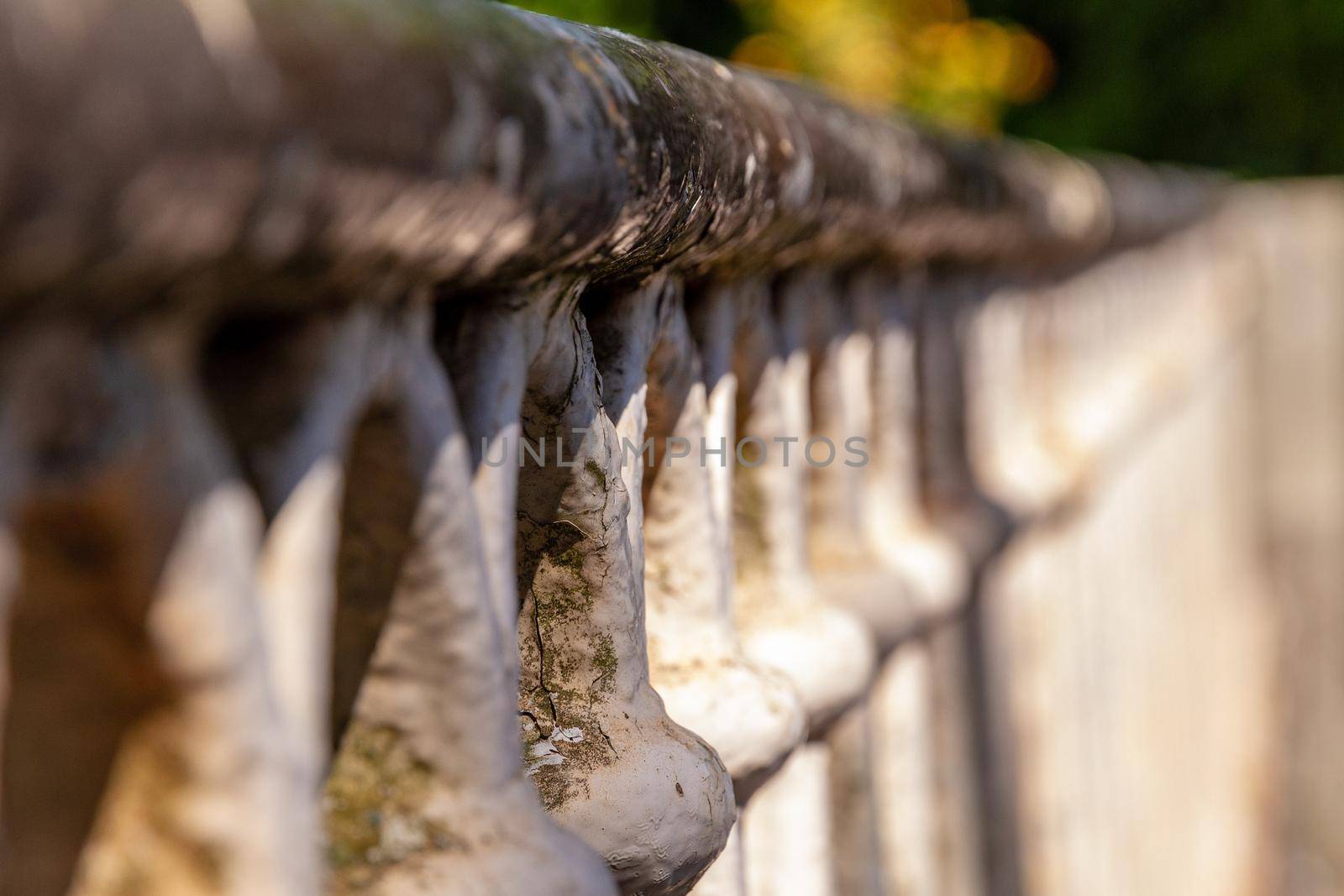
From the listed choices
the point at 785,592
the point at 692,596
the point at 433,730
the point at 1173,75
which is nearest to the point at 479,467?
the point at 433,730

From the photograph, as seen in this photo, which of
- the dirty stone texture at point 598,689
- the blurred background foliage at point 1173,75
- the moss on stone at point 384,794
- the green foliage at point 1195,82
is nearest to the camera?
the moss on stone at point 384,794

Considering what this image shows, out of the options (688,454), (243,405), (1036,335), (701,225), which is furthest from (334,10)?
(1036,335)

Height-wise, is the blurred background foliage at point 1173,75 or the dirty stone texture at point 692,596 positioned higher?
the dirty stone texture at point 692,596

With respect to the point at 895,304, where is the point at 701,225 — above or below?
above

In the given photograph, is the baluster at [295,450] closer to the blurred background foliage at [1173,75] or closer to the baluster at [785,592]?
the baluster at [785,592]

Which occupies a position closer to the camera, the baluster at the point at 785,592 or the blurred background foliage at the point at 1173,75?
the baluster at the point at 785,592

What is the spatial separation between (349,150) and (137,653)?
139 millimetres

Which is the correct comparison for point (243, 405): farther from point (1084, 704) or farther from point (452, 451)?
point (1084, 704)

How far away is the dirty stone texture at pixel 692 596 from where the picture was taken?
2.51 ft

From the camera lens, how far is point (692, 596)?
0.79 m

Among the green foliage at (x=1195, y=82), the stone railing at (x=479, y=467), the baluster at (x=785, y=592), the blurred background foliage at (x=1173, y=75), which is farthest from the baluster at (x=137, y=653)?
the green foliage at (x=1195, y=82)

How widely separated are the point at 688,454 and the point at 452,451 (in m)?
0.29

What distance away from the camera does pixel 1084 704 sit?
180 cm

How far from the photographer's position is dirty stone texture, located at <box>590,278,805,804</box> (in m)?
0.77
